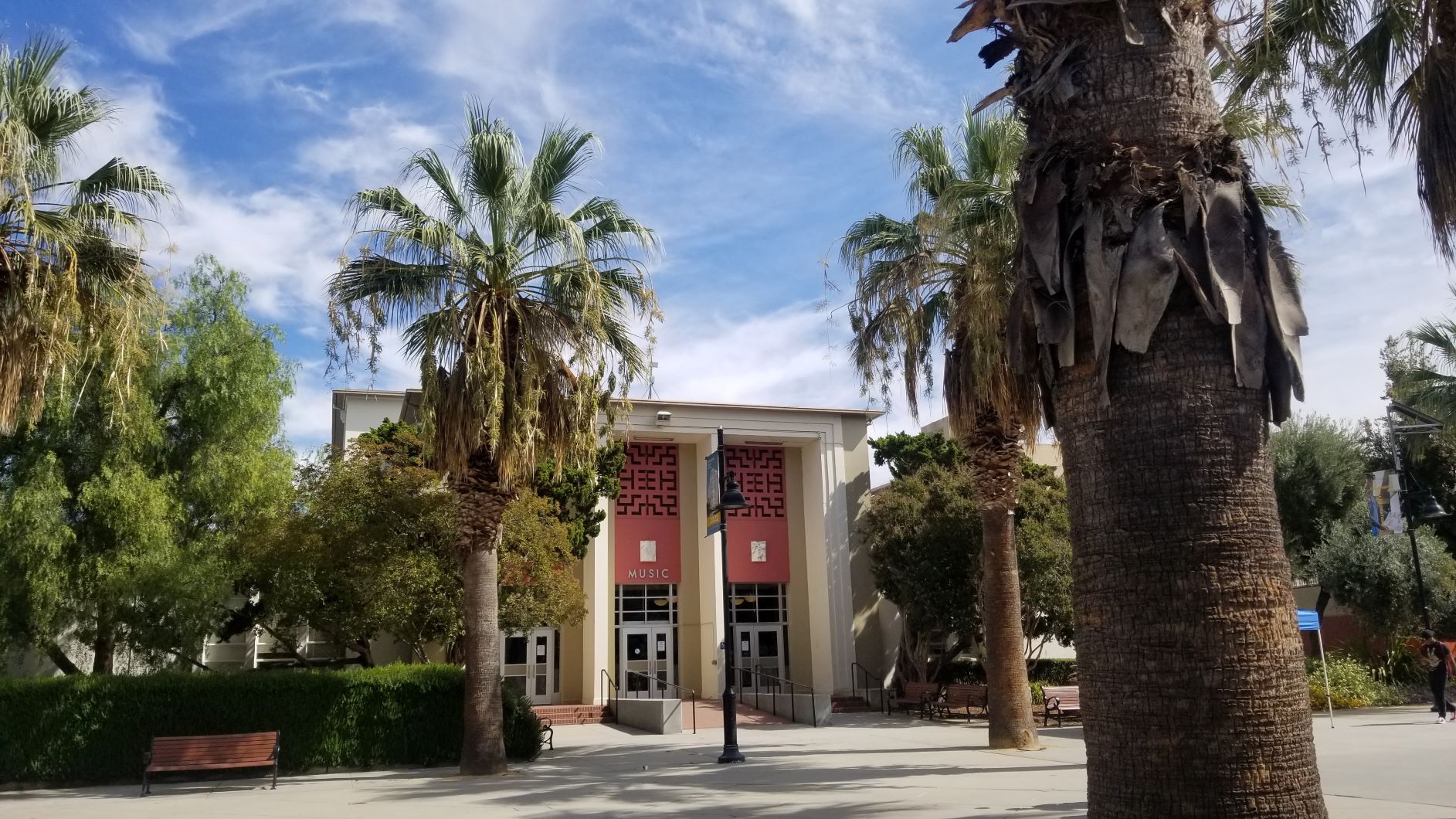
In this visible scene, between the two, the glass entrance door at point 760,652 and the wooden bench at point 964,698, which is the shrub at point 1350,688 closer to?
the wooden bench at point 964,698

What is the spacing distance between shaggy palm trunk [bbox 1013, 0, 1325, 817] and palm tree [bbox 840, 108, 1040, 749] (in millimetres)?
9497

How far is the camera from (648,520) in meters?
30.7

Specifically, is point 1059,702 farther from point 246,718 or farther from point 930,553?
point 246,718

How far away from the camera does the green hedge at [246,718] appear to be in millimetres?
15031

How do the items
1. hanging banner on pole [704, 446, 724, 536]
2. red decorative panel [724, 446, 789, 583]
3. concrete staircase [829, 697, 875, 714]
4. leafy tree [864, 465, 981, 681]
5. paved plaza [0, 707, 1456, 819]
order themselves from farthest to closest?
red decorative panel [724, 446, 789, 583] → concrete staircase [829, 697, 875, 714] → leafy tree [864, 465, 981, 681] → hanging banner on pole [704, 446, 724, 536] → paved plaza [0, 707, 1456, 819]

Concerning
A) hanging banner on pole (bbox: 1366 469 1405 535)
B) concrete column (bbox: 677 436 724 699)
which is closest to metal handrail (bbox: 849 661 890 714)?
concrete column (bbox: 677 436 724 699)

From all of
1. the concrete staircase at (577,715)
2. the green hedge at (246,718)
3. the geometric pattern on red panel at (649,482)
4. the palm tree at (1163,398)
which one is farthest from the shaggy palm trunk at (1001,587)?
the geometric pattern on red panel at (649,482)

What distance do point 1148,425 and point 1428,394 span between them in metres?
26.3

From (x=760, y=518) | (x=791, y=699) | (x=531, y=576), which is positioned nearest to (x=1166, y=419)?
(x=531, y=576)

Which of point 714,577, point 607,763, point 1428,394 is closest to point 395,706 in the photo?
point 607,763

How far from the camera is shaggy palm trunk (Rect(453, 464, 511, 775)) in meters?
14.9

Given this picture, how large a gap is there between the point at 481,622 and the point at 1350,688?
1856 cm

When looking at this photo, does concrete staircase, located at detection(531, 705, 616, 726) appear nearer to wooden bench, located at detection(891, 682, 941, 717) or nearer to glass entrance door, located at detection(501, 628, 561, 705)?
glass entrance door, located at detection(501, 628, 561, 705)

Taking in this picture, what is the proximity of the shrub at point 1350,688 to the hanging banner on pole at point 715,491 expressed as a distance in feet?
Result: 43.5
